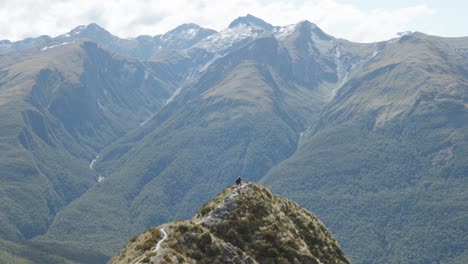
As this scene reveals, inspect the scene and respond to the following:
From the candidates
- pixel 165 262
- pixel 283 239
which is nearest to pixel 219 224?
pixel 283 239

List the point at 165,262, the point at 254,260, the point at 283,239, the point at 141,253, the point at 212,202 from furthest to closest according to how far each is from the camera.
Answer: the point at 212,202 → the point at 283,239 → the point at 254,260 → the point at 141,253 → the point at 165,262

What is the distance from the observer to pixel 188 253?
207 feet

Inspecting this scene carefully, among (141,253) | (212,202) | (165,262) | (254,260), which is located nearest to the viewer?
(165,262)

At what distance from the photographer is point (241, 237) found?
7131 centimetres

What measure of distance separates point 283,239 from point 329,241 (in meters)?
14.6

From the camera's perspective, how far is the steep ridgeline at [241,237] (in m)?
63.6

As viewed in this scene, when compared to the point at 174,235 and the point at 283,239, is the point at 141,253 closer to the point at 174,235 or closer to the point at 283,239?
the point at 174,235

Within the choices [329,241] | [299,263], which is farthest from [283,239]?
[329,241]

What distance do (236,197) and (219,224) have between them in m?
5.20

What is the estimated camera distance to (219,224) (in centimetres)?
7150

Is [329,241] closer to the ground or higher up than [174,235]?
closer to the ground

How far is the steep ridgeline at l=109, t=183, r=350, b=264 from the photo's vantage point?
63.6m

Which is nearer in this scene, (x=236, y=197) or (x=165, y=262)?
(x=165, y=262)

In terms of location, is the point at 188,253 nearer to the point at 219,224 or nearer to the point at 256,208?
the point at 219,224
